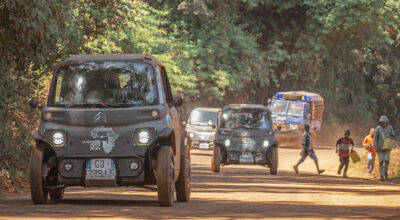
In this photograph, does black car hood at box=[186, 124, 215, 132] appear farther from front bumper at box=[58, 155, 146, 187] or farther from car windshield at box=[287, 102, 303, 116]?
front bumper at box=[58, 155, 146, 187]

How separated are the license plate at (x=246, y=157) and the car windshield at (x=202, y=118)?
12772 mm

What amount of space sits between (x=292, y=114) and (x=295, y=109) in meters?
0.32

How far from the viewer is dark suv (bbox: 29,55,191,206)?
12.5 m

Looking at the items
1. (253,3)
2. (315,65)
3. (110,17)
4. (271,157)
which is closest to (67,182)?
A: (110,17)

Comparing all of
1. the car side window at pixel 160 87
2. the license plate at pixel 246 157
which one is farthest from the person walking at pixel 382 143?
the car side window at pixel 160 87

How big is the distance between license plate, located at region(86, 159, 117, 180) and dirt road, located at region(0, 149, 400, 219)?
444mm

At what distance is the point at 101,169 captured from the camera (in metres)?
12.5

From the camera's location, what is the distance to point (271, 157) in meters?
25.5

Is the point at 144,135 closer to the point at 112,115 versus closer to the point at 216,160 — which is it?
the point at 112,115

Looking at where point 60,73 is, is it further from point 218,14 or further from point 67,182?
point 218,14

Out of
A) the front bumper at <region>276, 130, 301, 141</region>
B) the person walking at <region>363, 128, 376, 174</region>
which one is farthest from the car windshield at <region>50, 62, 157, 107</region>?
the front bumper at <region>276, 130, 301, 141</region>

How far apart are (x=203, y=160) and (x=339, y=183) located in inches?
424

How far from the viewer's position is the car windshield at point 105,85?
13.0 m

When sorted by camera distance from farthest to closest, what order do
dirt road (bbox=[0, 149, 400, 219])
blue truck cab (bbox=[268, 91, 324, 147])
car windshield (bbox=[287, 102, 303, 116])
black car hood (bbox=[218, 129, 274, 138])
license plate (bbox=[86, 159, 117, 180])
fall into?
car windshield (bbox=[287, 102, 303, 116])
blue truck cab (bbox=[268, 91, 324, 147])
black car hood (bbox=[218, 129, 274, 138])
license plate (bbox=[86, 159, 117, 180])
dirt road (bbox=[0, 149, 400, 219])
